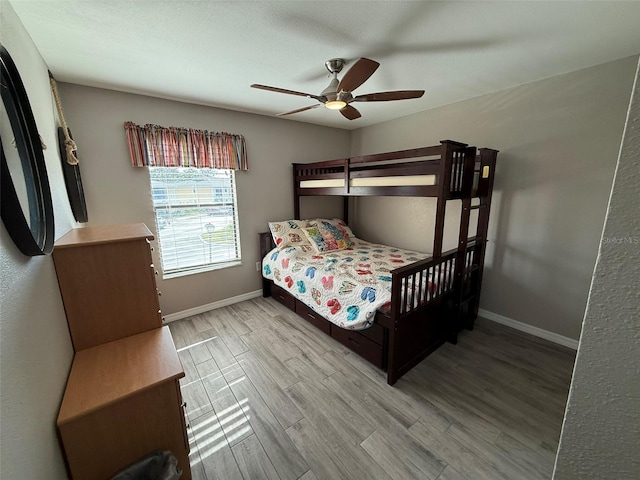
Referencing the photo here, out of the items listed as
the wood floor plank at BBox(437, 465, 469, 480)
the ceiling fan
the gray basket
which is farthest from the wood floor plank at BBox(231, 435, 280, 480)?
the ceiling fan

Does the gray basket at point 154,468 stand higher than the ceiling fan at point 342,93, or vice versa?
the ceiling fan at point 342,93

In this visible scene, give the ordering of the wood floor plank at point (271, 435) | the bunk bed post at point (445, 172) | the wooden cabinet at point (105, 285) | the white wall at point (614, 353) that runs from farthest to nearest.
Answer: the bunk bed post at point (445, 172) → the wood floor plank at point (271, 435) → the wooden cabinet at point (105, 285) → the white wall at point (614, 353)

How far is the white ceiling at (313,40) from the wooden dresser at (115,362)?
117 centimetres

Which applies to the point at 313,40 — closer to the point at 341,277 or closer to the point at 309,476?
the point at 341,277

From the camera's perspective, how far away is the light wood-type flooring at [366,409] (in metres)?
1.39

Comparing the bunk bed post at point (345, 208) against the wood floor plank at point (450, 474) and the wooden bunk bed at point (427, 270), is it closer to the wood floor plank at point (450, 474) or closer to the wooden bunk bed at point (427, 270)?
the wooden bunk bed at point (427, 270)

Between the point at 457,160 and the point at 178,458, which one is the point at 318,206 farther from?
the point at 178,458

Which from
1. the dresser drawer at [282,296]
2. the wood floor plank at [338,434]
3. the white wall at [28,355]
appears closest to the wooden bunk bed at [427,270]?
the dresser drawer at [282,296]

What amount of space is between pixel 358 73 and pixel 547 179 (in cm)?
204

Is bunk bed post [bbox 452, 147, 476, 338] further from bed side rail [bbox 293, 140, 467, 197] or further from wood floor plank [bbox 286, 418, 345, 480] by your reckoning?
wood floor plank [bbox 286, 418, 345, 480]

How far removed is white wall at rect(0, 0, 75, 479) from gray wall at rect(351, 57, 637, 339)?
3336 mm

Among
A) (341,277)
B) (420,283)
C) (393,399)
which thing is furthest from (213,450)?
(420,283)

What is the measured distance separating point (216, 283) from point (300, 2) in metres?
2.78

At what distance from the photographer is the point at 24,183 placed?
0.90 m
